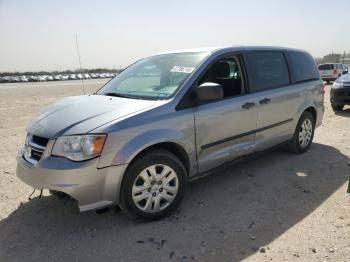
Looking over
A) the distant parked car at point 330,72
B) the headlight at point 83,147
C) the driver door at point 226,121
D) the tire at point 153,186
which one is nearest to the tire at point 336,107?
the driver door at point 226,121

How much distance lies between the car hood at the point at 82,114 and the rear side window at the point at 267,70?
1729mm

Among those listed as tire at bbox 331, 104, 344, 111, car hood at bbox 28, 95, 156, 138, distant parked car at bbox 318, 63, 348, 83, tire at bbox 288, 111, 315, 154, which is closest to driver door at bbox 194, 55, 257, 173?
car hood at bbox 28, 95, 156, 138

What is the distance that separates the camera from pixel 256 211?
3.66m

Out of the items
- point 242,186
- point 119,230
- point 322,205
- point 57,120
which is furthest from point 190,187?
point 57,120

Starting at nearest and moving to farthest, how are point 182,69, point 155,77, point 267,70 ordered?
point 182,69
point 155,77
point 267,70

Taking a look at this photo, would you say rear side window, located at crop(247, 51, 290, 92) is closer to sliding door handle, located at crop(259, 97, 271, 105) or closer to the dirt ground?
sliding door handle, located at crop(259, 97, 271, 105)

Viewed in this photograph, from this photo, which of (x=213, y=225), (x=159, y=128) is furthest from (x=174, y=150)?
(x=213, y=225)

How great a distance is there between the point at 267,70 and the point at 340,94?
6132 millimetres

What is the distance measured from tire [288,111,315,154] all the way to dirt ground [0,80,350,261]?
2.32 feet

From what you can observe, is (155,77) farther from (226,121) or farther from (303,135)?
(303,135)

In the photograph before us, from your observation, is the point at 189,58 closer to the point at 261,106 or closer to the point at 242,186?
the point at 261,106

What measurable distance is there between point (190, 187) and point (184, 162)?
79cm

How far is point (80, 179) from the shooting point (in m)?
2.98

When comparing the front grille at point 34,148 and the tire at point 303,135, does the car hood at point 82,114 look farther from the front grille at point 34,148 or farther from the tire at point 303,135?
the tire at point 303,135
